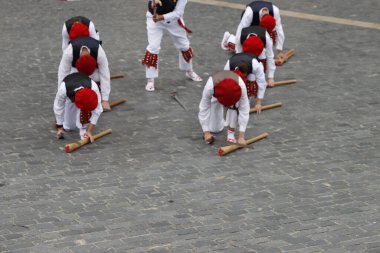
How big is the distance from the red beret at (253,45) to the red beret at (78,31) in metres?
2.26

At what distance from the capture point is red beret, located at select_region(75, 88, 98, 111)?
11.0 metres

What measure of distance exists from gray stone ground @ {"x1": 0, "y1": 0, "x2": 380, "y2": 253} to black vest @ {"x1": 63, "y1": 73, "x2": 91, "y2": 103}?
2.34 ft

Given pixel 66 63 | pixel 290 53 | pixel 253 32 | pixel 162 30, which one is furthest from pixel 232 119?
pixel 290 53

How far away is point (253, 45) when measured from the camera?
1245 cm

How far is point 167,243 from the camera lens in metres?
8.75

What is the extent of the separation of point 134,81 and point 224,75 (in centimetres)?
322

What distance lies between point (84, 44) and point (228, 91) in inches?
89.2

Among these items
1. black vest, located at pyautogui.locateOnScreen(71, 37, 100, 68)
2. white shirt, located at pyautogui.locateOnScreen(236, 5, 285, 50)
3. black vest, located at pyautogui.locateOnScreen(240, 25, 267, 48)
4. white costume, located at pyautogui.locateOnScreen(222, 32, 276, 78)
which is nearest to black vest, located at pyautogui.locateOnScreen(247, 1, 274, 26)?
white shirt, located at pyautogui.locateOnScreen(236, 5, 285, 50)

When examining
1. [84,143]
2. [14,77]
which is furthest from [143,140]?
[14,77]

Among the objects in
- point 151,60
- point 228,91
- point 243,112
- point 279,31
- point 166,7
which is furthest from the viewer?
point 279,31

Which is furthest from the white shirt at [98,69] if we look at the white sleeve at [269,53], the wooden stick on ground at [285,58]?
the wooden stick on ground at [285,58]

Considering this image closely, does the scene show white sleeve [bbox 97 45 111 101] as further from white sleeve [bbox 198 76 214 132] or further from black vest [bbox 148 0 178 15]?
white sleeve [bbox 198 76 214 132]

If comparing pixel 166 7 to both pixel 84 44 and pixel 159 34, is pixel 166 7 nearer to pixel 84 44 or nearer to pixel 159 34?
pixel 159 34

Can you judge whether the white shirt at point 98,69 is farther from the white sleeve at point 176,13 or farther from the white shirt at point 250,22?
the white shirt at point 250,22
